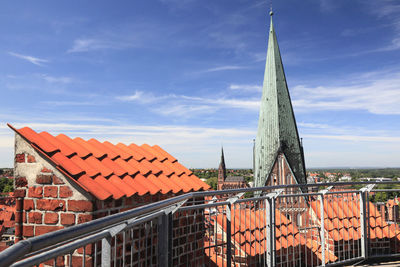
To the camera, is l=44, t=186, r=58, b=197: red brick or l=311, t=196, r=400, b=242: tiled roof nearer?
l=44, t=186, r=58, b=197: red brick

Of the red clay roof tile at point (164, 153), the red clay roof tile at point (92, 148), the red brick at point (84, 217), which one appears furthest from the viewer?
the red clay roof tile at point (164, 153)

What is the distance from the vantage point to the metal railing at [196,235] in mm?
1506

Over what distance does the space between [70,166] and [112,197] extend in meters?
0.51

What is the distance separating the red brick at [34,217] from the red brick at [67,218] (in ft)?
0.84

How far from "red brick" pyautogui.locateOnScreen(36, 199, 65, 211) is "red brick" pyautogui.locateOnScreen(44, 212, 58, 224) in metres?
0.05

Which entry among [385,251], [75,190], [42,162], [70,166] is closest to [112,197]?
[75,190]

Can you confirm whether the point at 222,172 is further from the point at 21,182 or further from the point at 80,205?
the point at 80,205

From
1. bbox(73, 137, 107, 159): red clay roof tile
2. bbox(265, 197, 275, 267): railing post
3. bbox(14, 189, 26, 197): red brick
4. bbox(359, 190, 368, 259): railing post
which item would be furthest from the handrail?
bbox(359, 190, 368, 259): railing post

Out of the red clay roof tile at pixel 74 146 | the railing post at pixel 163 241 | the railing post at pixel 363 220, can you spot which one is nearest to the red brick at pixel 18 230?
the red clay roof tile at pixel 74 146

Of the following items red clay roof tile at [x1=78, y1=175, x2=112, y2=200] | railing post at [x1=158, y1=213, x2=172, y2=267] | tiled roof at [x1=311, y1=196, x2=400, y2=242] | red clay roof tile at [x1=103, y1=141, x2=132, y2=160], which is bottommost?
tiled roof at [x1=311, y1=196, x2=400, y2=242]

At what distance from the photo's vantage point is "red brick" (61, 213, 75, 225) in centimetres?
271

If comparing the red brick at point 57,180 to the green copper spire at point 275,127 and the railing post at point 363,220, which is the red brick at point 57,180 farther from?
the green copper spire at point 275,127

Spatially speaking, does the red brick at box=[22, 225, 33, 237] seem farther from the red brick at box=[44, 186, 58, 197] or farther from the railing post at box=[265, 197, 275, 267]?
the railing post at box=[265, 197, 275, 267]

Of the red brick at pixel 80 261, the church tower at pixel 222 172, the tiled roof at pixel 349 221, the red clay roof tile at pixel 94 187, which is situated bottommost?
the church tower at pixel 222 172
